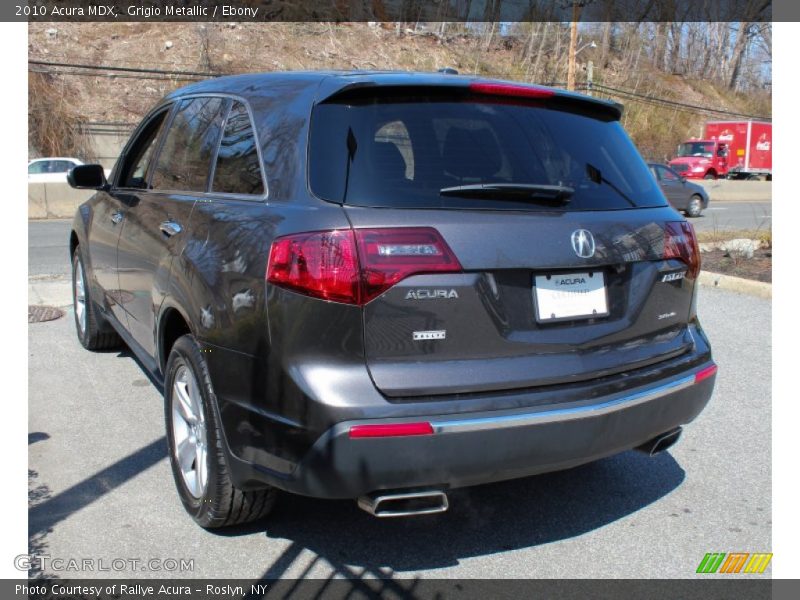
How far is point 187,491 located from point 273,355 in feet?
3.66

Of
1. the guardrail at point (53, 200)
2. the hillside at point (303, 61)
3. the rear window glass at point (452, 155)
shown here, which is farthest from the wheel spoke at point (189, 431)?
the hillside at point (303, 61)

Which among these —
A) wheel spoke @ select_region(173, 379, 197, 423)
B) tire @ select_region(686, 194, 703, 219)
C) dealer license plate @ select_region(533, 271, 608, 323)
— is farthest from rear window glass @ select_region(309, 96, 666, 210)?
tire @ select_region(686, 194, 703, 219)

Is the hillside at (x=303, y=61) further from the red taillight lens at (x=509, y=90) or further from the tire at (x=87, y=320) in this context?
the red taillight lens at (x=509, y=90)

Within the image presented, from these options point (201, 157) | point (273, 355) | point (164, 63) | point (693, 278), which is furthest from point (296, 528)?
point (164, 63)

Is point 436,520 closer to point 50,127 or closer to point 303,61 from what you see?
point 50,127

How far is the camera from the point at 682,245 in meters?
3.46

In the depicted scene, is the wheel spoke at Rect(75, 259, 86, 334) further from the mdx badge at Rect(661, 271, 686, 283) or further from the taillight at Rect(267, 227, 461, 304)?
the mdx badge at Rect(661, 271, 686, 283)

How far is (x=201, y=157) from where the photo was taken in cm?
389

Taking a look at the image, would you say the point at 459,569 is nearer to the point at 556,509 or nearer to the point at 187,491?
the point at 556,509

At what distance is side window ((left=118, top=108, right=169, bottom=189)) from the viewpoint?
488cm

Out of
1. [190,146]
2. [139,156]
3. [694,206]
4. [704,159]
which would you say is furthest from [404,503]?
[704,159]

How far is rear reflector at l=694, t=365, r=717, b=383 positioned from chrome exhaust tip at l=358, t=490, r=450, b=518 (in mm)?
1325

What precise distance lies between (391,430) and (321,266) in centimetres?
61

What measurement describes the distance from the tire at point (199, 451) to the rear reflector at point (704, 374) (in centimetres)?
189
